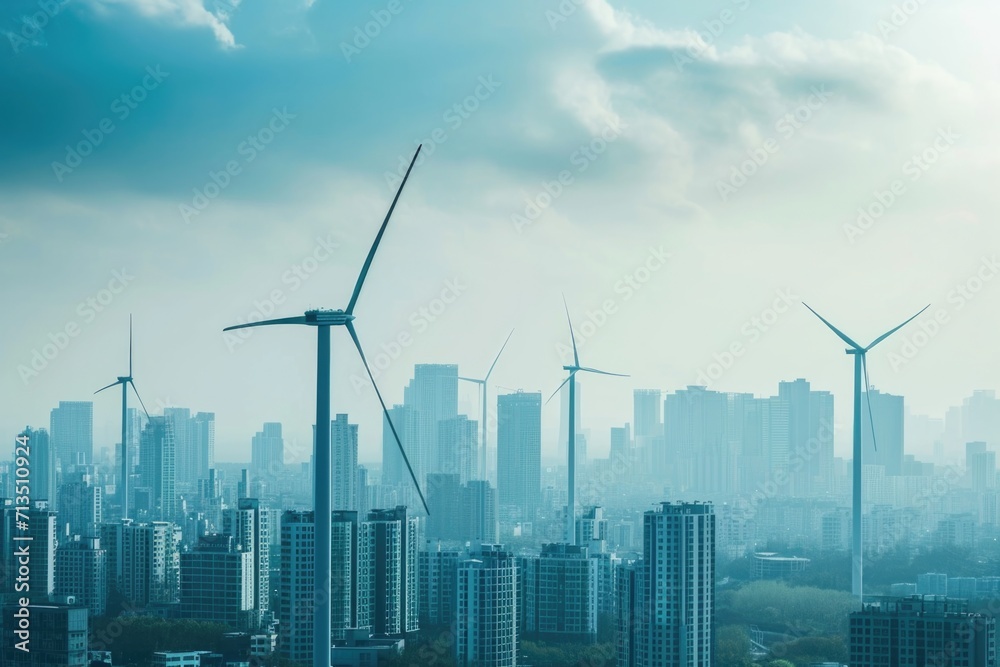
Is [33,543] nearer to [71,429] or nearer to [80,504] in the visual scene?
[80,504]

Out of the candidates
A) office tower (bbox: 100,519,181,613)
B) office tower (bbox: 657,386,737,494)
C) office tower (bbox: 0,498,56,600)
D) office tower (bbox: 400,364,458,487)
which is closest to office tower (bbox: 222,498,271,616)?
office tower (bbox: 100,519,181,613)

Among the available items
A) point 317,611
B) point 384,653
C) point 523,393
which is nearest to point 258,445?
point 523,393

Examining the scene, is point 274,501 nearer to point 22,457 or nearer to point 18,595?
point 18,595

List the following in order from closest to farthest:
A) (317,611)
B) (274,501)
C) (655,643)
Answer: (317,611), (655,643), (274,501)

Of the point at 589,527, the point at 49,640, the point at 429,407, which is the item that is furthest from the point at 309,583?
the point at 429,407

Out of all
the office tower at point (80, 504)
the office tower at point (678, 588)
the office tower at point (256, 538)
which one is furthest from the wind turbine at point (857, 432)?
the office tower at point (80, 504)

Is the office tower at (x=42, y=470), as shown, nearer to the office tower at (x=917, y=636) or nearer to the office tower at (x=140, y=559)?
the office tower at (x=140, y=559)
